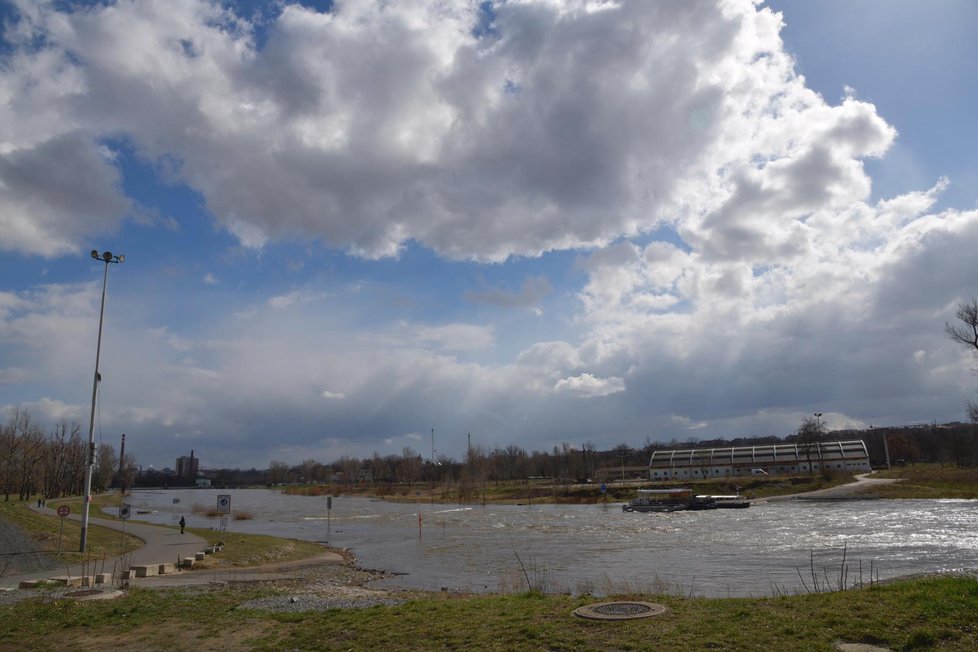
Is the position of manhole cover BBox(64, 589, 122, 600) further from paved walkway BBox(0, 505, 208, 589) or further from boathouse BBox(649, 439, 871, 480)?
boathouse BBox(649, 439, 871, 480)

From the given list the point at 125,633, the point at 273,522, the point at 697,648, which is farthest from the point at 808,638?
the point at 273,522

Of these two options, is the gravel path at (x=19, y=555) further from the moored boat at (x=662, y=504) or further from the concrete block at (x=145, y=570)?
the moored boat at (x=662, y=504)

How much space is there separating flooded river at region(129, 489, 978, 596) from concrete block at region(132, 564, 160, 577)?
10.6 metres

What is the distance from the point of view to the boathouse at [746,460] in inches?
6152

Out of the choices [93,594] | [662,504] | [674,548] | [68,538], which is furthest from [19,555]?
[662,504]

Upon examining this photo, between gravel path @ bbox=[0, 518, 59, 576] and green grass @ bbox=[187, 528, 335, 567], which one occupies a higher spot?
gravel path @ bbox=[0, 518, 59, 576]

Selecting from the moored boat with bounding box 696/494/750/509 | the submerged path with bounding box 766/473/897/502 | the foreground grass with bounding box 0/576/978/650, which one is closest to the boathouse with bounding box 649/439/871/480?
the submerged path with bounding box 766/473/897/502

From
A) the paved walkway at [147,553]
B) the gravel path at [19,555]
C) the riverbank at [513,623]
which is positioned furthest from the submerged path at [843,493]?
the gravel path at [19,555]

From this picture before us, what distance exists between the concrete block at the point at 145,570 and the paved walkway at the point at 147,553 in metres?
1.10

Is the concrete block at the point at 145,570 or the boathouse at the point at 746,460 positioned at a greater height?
the boathouse at the point at 746,460

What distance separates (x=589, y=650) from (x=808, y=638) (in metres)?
3.43

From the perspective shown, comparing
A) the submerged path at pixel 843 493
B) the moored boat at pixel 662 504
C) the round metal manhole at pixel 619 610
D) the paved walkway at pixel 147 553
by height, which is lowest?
the moored boat at pixel 662 504

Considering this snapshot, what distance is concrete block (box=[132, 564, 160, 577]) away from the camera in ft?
94.4

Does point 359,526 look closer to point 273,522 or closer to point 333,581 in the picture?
point 273,522
